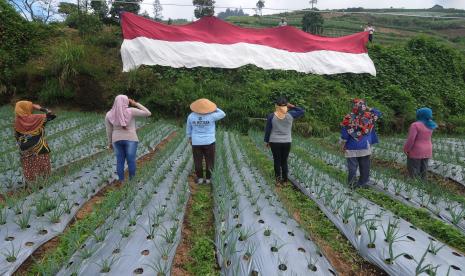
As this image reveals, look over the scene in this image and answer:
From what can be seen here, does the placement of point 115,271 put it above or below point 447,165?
above

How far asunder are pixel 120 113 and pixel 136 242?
215cm

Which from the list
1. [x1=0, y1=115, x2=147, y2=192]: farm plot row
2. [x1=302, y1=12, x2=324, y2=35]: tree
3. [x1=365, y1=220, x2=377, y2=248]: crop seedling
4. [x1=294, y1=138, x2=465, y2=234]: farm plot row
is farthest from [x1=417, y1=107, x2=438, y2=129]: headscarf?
[x1=302, y1=12, x2=324, y2=35]: tree

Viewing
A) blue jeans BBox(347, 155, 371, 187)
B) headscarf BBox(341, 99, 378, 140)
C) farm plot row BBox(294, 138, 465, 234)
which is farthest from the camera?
blue jeans BBox(347, 155, 371, 187)

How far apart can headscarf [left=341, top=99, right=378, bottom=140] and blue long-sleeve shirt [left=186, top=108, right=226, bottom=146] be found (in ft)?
5.77

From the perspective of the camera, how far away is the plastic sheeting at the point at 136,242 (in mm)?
2357

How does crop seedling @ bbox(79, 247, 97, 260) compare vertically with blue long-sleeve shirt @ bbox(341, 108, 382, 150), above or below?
below

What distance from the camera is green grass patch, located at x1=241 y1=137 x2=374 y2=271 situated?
290 cm

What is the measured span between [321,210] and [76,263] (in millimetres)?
2545

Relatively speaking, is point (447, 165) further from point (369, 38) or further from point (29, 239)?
point (369, 38)

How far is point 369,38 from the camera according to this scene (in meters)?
16.1

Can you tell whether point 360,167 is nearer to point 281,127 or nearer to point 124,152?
point 281,127

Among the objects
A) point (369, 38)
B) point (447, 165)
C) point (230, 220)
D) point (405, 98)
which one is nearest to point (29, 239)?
point (230, 220)

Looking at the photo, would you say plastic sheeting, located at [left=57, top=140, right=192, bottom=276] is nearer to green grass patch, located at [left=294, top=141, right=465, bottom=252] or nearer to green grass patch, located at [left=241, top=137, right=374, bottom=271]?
green grass patch, located at [left=241, top=137, right=374, bottom=271]

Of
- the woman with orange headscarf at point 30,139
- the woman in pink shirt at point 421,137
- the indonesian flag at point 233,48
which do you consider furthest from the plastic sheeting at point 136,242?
the indonesian flag at point 233,48
